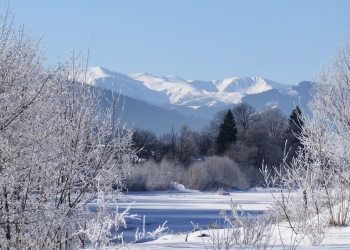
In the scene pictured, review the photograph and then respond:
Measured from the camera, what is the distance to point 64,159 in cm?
914

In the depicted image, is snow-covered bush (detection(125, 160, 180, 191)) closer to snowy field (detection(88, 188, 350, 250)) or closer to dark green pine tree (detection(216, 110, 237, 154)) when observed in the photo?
snowy field (detection(88, 188, 350, 250))

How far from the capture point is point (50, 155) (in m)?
8.02

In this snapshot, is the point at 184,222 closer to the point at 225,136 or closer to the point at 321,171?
the point at 321,171

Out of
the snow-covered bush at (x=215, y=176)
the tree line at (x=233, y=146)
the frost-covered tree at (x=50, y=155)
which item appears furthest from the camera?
the tree line at (x=233, y=146)

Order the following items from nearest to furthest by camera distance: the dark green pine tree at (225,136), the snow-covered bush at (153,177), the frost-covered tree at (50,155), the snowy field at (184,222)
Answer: the frost-covered tree at (50,155), the snowy field at (184,222), the snow-covered bush at (153,177), the dark green pine tree at (225,136)

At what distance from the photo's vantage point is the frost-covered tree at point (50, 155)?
745cm

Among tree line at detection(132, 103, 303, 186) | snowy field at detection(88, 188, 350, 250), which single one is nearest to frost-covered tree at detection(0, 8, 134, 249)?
snowy field at detection(88, 188, 350, 250)

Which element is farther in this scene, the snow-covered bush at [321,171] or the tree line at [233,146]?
the tree line at [233,146]

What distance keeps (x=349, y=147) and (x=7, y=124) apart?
41.8 feet

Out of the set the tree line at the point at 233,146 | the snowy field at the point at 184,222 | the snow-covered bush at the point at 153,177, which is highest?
the tree line at the point at 233,146

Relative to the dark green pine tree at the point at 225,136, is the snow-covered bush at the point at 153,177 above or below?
below

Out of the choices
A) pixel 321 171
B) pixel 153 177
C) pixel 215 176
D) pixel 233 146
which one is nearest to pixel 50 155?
pixel 321 171

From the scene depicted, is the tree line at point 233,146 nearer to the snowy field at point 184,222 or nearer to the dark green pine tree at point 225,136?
the dark green pine tree at point 225,136

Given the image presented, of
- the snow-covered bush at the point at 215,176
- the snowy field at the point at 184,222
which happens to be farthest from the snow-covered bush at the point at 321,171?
the snow-covered bush at the point at 215,176
